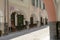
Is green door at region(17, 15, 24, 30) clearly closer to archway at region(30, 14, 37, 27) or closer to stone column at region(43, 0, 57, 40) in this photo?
archway at region(30, 14, 37, 27)

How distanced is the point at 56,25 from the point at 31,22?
72cm

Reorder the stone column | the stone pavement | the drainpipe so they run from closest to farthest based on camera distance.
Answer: the drainpipe
the stone pavement
the stone column

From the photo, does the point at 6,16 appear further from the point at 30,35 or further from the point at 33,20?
the point at 30,35

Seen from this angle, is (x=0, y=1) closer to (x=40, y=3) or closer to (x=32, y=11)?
(x=32, y=11)

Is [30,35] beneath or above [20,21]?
beneath

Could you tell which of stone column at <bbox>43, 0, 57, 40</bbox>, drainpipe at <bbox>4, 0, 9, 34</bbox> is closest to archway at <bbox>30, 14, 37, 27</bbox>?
stone column at <bbox>43, 0, 57, 40</bbox>

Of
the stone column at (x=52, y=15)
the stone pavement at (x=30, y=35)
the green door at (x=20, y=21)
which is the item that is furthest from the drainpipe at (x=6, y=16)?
the stone column at (x=52, y=15)

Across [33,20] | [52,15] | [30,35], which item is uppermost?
[52,15]

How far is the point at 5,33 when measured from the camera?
3.11 m

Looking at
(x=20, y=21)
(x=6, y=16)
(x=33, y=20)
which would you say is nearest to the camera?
(x=6, y=16)

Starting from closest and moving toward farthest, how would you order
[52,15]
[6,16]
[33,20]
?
[6,16] → [52,15] → [33,20]

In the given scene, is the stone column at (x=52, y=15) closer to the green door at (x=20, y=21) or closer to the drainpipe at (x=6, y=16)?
the green door at (x=20, y=21)

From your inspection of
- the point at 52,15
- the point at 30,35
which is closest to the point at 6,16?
the point at 52,15

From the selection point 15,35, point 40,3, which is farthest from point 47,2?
point 15,35
